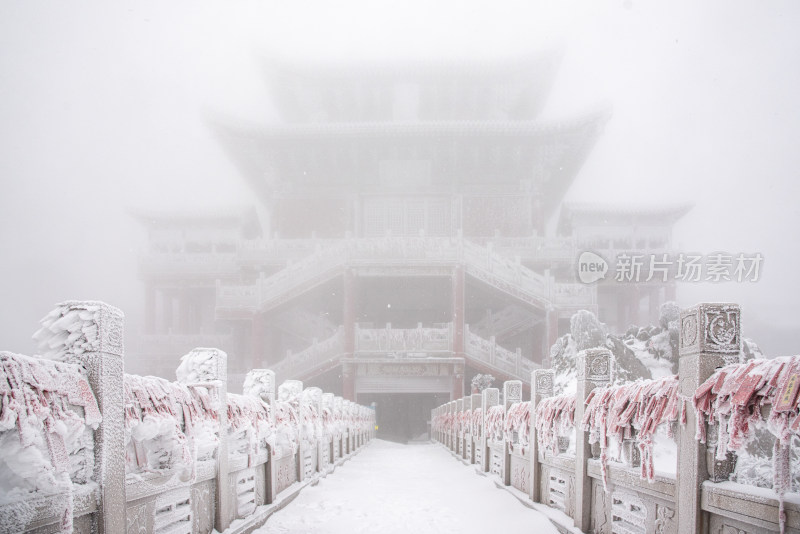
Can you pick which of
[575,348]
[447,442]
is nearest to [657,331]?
[575,348]

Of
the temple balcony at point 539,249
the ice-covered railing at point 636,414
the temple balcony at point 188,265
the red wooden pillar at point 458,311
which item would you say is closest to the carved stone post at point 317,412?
the ice-covered railing at point 636,414

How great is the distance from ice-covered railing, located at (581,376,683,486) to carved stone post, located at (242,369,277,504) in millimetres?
2952

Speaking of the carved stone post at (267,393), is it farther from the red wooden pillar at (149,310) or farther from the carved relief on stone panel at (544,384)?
the red wooden pillar at (149,310)

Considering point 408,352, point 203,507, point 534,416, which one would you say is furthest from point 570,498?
point 408,352

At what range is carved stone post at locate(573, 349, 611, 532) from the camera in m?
4.42

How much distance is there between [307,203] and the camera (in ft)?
73.2

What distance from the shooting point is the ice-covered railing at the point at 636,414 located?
3316 mm

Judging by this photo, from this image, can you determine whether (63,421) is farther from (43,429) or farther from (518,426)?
(518,426)

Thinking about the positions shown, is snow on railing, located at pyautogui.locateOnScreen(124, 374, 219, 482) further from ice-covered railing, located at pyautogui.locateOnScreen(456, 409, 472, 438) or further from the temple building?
the temple building

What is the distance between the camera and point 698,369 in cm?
296

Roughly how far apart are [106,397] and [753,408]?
2882 mm

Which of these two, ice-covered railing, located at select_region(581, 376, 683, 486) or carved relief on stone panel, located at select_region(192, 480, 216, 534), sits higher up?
ice-covered railing, located at select_region(581, 376, 683, 486)

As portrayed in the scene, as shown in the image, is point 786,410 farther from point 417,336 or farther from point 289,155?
point 289,155

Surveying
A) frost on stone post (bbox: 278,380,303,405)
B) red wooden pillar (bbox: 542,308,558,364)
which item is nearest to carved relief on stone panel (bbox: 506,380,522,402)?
frost on stone post (bbox: 278,380,303,405)
